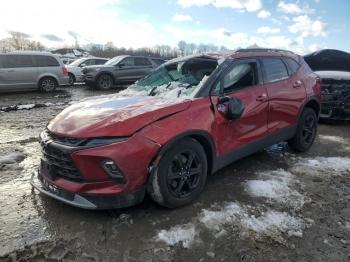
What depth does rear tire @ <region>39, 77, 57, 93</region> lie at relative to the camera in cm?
1467

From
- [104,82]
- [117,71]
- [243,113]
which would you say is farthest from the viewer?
→ [117,71]

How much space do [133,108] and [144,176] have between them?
777 mm

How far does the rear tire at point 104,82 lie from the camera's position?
52.3 ft

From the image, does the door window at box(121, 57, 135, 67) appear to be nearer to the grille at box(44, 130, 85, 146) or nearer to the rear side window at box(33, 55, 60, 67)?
the rear side window at box(33, 55, 60, 67)

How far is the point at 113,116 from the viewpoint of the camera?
11.7 ft

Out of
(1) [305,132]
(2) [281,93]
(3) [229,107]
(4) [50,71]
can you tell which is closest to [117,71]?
(4) [50,71]

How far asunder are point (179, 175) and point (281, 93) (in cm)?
233

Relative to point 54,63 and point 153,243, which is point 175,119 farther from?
point 54,63

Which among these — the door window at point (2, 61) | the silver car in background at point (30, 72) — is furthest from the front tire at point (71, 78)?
the door window at point (2, 61)

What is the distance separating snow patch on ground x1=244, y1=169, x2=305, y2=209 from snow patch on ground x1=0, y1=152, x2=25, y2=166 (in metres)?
3.49

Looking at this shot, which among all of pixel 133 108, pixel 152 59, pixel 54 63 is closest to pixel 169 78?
pixel 133 108

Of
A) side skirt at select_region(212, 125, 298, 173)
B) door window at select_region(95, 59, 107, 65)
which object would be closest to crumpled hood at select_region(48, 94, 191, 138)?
side skirt at select_region(212, 125, 298, 173)

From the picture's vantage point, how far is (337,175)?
5.02 meters

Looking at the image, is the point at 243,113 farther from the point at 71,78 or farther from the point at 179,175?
the point at 71,78
